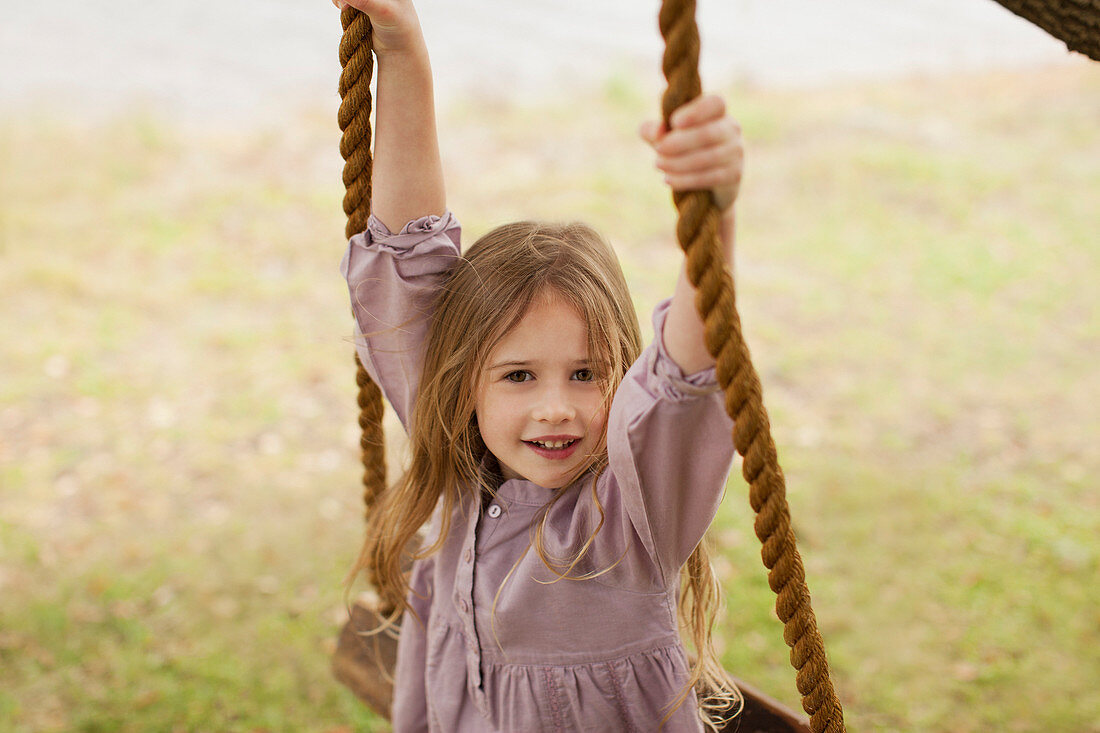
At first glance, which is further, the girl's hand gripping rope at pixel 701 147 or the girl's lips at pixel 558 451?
the girl's lips at pixel 558 451

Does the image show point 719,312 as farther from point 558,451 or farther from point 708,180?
point 558,451

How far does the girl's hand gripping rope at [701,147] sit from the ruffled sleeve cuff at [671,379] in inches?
6.2

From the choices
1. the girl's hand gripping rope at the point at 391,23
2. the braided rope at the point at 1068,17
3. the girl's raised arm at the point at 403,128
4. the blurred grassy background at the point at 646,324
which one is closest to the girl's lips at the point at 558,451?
the girl's raised arm at the point at 403,128

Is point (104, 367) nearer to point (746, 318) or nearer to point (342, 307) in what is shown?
point (342, 307)

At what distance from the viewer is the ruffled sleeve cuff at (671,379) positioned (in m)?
1.08

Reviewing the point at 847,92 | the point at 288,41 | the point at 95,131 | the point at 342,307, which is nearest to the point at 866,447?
the point at 342,307

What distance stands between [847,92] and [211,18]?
597cm

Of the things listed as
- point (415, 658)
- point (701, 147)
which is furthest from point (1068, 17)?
point (415, 658)

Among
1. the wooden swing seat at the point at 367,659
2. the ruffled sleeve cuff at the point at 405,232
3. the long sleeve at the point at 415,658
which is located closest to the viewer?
the ruffled sleeve cuff at the point at 405,232

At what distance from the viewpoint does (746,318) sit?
5621 millimetres

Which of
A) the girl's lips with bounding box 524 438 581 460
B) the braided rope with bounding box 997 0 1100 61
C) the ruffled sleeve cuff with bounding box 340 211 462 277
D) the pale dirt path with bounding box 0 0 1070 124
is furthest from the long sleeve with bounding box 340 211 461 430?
the pale dirt path with bounding box 0 0 1070 124

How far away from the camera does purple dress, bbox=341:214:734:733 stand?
52.4 inches

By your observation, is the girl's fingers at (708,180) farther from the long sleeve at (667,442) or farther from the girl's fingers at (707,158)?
the long sleeve at (667,442)

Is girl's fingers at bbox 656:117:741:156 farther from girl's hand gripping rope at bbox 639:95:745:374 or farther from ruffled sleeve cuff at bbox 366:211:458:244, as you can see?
ruffled sleeve cuff at bbox 366:211:458:244
